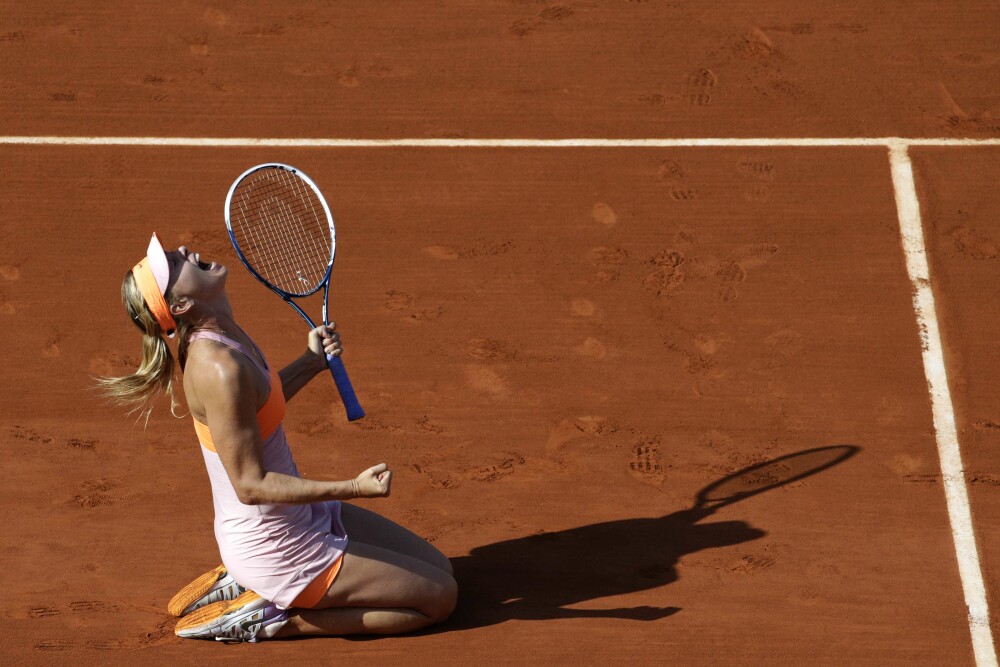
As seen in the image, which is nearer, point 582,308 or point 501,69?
point 582,308

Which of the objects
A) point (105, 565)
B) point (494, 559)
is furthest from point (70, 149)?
point (494, 559)

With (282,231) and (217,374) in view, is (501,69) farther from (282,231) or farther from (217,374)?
(217,374)

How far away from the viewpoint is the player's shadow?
6055mm

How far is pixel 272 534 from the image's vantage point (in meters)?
5.52

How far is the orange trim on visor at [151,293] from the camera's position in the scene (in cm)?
521

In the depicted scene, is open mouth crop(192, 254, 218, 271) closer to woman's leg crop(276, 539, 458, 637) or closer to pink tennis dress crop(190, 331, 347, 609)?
pink tennis dress crop(190, 331, 347, 609)

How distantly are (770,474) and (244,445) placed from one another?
2915mm

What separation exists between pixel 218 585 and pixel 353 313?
226 cm

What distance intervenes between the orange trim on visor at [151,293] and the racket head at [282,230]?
0.89 meters

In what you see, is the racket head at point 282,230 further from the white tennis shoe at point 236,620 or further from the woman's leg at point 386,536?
the white tennis shoe at point 236,620

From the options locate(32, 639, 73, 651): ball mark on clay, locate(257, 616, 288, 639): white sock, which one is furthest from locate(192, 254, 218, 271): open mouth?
locate(32, 639, 73, 651): ball mark on clay

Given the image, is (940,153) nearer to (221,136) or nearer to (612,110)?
(612,110)

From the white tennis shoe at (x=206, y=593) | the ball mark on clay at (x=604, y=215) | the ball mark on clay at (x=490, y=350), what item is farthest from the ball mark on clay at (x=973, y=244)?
the white tennis shoe at (x=206, y=593)

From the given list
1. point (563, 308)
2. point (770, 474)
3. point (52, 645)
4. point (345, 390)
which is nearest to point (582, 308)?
point (563, 308)
